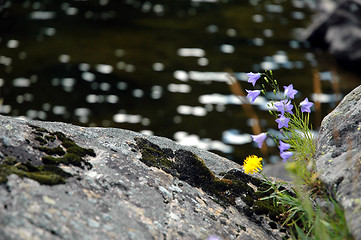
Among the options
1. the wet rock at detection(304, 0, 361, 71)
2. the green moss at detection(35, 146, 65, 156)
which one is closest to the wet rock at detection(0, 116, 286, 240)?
the green moss at detection(35, 146, 65, 156)

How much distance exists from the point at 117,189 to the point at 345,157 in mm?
1529

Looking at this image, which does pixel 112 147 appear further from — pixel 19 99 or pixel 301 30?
pixel 301 30

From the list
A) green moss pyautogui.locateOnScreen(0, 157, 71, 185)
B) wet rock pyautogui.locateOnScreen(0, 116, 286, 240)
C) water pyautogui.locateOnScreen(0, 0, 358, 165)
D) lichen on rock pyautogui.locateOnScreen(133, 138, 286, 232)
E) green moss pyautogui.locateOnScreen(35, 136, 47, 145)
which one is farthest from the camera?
water pyautogui.locateOnScreen(0, 0, 358, 165)

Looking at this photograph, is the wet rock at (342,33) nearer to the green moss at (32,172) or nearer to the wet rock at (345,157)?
the wet rock at (345,157)

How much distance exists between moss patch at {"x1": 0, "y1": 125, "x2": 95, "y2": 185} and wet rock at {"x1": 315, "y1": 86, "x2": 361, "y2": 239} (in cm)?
159

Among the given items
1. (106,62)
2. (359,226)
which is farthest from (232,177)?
(106,62)

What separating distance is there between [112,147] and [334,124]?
64.7 inches

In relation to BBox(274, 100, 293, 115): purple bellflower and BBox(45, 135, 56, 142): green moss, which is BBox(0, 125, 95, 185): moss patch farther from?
BBox(274, 100, 293, 115): purple bellflower

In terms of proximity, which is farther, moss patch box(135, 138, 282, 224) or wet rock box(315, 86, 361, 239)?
moss patch box(135, 138, 282, 224)

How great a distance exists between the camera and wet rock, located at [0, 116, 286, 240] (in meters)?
2.62

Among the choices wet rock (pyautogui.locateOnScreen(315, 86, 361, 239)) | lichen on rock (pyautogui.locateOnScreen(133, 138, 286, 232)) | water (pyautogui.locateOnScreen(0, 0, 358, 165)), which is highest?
wet rock (pyautogui.locateOnScreen(315, 86, 361, 239))

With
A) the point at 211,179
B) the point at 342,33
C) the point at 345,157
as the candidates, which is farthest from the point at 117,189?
the point at 342,33

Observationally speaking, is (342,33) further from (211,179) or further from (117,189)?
(117,189)

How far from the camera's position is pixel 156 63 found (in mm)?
12219
